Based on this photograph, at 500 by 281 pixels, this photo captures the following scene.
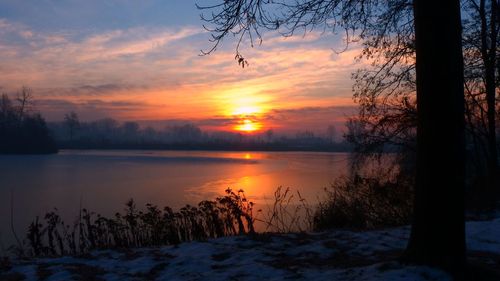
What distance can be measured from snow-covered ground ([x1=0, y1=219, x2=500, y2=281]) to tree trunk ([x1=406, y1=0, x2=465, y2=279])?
1.11 ft

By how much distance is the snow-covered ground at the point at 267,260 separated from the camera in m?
5.06

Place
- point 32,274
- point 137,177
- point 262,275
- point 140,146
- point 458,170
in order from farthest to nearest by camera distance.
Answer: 1. point 140,146
2. point 137,177
3. point 32,274
4. point 262,275
5. point 458,170

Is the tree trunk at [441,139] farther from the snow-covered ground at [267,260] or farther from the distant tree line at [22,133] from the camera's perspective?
the distant tree line at [22,133]

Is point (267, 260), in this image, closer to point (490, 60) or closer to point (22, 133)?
point (490, 60)

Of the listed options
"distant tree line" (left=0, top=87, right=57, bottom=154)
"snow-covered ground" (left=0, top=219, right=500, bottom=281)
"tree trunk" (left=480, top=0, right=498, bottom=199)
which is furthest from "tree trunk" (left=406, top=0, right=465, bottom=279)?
"distant tree line" (left=0, top=87, right=57, bottom=154)

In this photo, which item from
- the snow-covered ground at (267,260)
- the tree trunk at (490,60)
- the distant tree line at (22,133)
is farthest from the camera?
the distant tree line at (22,133)

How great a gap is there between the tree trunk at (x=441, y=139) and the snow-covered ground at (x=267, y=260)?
13.3 inches

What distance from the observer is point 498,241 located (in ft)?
22.0

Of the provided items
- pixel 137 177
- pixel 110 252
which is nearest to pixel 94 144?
pixel 137 177

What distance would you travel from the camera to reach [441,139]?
467 centimetres

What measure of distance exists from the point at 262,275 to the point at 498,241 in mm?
3744

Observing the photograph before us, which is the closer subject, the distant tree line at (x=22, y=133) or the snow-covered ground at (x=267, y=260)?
the snow-covered ground at (x=267, y=260)

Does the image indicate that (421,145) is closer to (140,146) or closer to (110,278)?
(110,278)

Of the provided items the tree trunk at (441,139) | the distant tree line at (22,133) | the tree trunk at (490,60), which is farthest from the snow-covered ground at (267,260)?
the distant tree line at (22,133)
